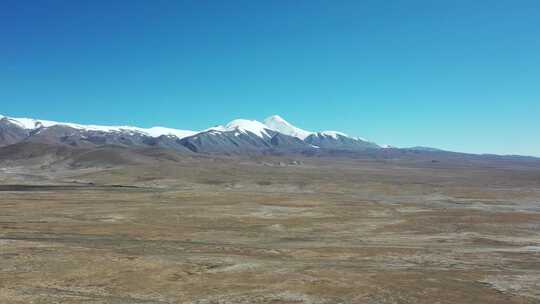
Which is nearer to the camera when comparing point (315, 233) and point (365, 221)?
point (315, 233)

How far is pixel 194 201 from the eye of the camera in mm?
101688

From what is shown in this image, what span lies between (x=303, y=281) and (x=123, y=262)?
40.9ft

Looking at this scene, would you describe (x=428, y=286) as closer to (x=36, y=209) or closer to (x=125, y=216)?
(x=125, y=216)

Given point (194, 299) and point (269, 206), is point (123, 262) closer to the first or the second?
point (194, 299)

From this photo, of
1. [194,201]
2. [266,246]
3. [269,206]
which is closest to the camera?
[266,246]

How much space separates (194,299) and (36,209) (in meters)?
61.7

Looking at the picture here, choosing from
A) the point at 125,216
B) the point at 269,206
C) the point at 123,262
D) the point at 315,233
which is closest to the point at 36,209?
the point at 125,216

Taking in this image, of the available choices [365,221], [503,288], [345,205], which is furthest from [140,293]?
[345,205]

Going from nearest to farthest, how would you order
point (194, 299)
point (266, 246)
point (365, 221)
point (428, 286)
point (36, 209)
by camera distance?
point (194, 299), point (428, 286), point (266, 246), point (365, 221), point (36, 209)

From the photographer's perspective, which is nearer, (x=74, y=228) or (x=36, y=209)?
(x=74, y=228)

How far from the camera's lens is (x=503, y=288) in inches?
1294

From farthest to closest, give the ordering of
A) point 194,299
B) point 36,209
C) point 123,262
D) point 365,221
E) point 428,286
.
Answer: point 36,209
point 365,221
point 123,262
point 428,286
point 194,299

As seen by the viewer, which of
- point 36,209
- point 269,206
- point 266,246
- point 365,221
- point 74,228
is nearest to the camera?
point 266,246

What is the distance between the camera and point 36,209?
273 ft
